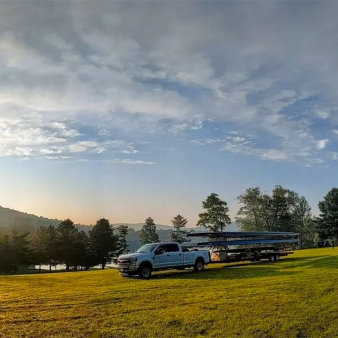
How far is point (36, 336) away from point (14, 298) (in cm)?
703

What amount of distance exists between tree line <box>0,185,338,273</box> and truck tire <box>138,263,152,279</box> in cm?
5407

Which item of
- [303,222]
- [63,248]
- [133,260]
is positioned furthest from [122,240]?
[133,260]

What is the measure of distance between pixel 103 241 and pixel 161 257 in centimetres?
6231

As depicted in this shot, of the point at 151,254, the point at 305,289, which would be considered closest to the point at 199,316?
the point at 305,289

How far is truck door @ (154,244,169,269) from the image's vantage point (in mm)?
23344

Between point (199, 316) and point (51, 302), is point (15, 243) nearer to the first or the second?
point (51, 302)

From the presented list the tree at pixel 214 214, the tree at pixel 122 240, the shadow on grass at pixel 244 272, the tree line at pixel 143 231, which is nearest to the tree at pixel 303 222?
the tree line at pixel 143 231

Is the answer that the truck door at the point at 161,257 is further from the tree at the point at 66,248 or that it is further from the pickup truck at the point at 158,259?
the tree at the point at 66,248

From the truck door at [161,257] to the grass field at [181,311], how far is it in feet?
18.3

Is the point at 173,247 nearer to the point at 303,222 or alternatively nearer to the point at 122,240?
the point at 122,240

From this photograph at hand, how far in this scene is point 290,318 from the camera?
10625mm

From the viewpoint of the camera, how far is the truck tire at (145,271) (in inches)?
886

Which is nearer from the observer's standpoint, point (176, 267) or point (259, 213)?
point (176, 267)

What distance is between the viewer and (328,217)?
86.1 m
